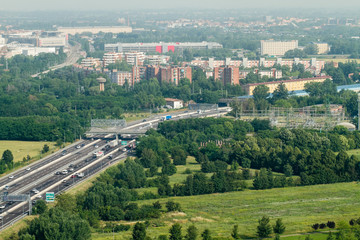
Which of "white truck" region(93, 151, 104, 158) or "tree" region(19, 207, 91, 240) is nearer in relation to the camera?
"tree" region(19, 207, 91, 240)

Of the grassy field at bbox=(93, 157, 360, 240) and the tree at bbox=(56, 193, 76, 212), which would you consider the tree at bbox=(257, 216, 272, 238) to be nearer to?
the grassy field at bbox=(93, 157, 360, 240)

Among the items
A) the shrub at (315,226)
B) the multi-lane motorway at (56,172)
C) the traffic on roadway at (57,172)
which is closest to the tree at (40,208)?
the traffic on roadway at (57,172)

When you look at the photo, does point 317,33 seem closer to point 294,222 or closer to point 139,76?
point 139,76

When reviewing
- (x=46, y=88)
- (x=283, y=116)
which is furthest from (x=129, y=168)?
(x=46, y=88)

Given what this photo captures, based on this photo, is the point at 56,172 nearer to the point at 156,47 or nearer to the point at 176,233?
the point at 176,233

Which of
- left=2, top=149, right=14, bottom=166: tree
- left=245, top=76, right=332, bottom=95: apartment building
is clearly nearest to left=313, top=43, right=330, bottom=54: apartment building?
left=245, top=76, right=332, bottom=95: apartment building

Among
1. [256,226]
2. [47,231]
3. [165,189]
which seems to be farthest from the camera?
[165,189]

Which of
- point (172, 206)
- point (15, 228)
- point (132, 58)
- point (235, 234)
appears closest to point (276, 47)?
point (132, 58)
